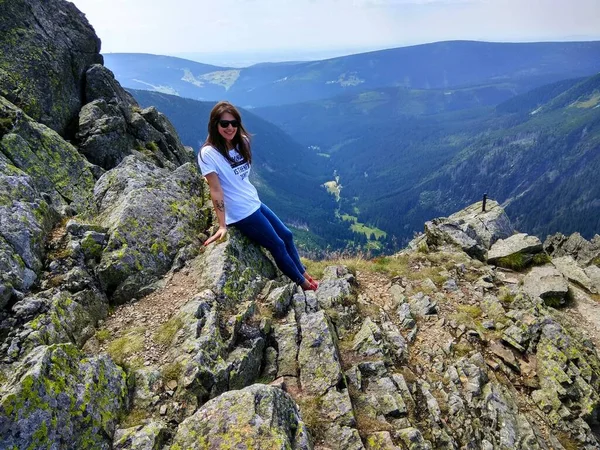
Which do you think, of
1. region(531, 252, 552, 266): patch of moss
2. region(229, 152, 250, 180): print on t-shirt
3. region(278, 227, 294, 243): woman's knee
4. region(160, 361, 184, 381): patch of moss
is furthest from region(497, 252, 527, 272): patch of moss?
region(160, 361, 184, 381): patch of moss

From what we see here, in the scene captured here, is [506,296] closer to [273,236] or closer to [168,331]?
[273,236]

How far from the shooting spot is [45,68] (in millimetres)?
22359

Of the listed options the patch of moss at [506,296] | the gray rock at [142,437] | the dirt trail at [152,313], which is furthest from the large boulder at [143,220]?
the patch of moss at [506,296]

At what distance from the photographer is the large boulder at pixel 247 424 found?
21.7ft

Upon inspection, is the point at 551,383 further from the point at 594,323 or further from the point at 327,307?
the point at 594,323

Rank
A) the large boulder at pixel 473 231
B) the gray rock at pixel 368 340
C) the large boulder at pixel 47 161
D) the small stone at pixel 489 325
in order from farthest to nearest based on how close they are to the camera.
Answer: the large boulder at pixel 473 231
the large boulder at pixel 47 161
the small stone at pixel 489 325
the gray rock at pixel 368 340

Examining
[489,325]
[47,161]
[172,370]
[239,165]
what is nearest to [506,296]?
[489,325]

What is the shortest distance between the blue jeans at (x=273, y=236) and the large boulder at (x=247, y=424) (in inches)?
225

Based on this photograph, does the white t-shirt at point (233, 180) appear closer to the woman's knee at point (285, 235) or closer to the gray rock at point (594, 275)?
the woman's knee at point (285, 235)

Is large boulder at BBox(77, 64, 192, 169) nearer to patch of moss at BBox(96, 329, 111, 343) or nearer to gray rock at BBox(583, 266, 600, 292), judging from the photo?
patch of moss at BBox(96, 329, 111, 343)

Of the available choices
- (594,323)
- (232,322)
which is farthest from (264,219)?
(594,323)

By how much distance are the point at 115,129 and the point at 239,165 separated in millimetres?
16017

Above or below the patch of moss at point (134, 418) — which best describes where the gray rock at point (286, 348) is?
below

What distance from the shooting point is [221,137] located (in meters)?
11.2
